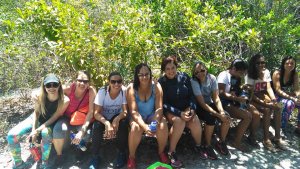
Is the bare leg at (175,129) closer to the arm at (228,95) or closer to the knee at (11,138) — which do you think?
the arm at (228,95)

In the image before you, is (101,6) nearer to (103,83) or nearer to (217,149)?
(103,83)

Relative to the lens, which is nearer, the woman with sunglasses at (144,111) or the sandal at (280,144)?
the woman with sunglasses at (144,111)

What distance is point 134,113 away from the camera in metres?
4.27

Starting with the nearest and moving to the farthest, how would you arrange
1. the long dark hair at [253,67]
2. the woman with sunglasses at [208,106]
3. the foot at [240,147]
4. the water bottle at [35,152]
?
the water bottle at [35,152]
the woman with sunglasses at [208,106]
the foot at [240,147]
the long dark hair at [253,67]

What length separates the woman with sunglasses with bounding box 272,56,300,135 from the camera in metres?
5.26

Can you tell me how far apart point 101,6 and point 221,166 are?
14.9ft

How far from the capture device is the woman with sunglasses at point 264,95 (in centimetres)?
496

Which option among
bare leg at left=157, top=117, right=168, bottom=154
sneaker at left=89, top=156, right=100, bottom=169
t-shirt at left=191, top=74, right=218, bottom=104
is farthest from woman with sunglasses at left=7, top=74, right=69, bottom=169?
t-shirt at left=191, top=74, right=218, bottom=104

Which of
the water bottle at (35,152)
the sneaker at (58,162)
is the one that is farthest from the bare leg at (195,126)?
the water bottle at (35,152)

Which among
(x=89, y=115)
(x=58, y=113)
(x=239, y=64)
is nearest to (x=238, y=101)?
(x=239, y=64)

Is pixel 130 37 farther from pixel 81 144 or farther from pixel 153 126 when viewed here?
pixel 81 144

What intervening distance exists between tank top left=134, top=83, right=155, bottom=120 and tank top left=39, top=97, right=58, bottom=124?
1.21 metres

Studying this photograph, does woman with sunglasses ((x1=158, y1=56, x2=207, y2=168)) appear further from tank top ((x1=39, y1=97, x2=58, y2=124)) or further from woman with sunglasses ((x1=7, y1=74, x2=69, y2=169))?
tank top ((x1=39, y1=97, x2=58, y2=124))

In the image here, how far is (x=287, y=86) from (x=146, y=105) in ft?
9.57
